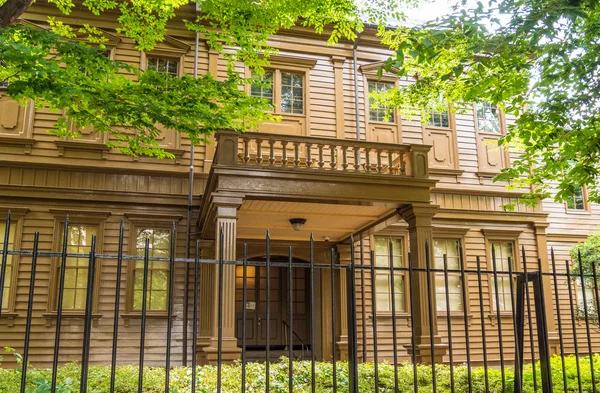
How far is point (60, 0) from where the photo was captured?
11266 mm

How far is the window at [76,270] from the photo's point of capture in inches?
467

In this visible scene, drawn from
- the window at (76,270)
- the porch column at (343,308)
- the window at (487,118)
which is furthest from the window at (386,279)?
the window at (76,270)

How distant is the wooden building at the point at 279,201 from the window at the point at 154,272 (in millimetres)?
36

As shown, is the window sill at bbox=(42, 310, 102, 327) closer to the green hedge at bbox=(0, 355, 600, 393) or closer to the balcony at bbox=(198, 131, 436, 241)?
the balcony at bbox=(198, 131, 436, 241)

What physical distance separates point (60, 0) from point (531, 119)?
974cm

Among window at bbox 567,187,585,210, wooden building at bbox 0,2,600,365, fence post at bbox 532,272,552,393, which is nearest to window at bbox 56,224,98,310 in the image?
wooden building at bbox 0,2,600,365

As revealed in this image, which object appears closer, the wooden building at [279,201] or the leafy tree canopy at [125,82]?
the leafy tree canopy at [125,82]

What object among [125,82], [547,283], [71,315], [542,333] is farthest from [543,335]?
[547,283]

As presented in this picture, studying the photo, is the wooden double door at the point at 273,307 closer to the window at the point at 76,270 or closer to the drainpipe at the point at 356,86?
the window at the point at 76,270

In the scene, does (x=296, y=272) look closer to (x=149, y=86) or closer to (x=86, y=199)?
(x=86, y=199)

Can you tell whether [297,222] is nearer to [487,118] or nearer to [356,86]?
[356,86]

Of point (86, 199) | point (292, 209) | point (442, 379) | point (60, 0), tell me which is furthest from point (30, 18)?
point (442, 379)

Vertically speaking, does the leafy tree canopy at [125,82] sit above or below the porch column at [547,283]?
above

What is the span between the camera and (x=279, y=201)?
33.2 feet
